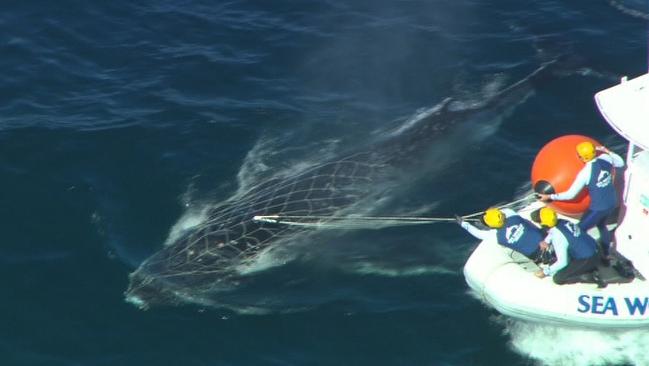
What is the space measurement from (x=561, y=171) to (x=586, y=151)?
80 centimetres

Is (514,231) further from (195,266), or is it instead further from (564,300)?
(195,266)

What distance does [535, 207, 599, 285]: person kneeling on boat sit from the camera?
81.1 ft

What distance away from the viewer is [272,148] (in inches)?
1299

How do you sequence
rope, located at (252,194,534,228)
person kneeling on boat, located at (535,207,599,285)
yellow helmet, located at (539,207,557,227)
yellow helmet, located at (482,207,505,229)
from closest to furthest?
yellow helmet, located at (539,207,557,227)
person kneeling on boat, located at (535,207,599,285)
yellow helmet, located at (482,207,505,229)
rope, located at (252,194,534,228)

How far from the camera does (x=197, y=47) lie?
38094mm

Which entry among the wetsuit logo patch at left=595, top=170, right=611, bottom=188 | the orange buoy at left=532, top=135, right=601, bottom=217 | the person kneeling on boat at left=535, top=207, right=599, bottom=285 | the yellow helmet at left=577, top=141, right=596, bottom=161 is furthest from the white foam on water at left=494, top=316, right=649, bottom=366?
the yellow helmet at left=577, top=141, right=596, bottom=161

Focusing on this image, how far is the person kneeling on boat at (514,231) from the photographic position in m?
25.0

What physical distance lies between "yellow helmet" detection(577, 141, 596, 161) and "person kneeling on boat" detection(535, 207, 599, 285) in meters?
1.51

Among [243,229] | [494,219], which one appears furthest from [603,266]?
[243,229]

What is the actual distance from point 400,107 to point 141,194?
8863 mm

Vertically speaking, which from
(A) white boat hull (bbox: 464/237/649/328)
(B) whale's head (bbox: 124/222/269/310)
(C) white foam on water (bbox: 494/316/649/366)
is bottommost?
(C) white foam on water (bbox: 494/316/649/366)

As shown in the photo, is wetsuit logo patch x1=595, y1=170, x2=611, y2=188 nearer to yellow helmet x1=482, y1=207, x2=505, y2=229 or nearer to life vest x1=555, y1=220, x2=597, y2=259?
life vest x1=555, y1=220, x2=597, y2=259

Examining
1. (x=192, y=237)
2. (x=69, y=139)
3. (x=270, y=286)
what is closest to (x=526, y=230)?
(x=270, y=286)

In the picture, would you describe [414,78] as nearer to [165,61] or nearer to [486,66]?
[486,66]
